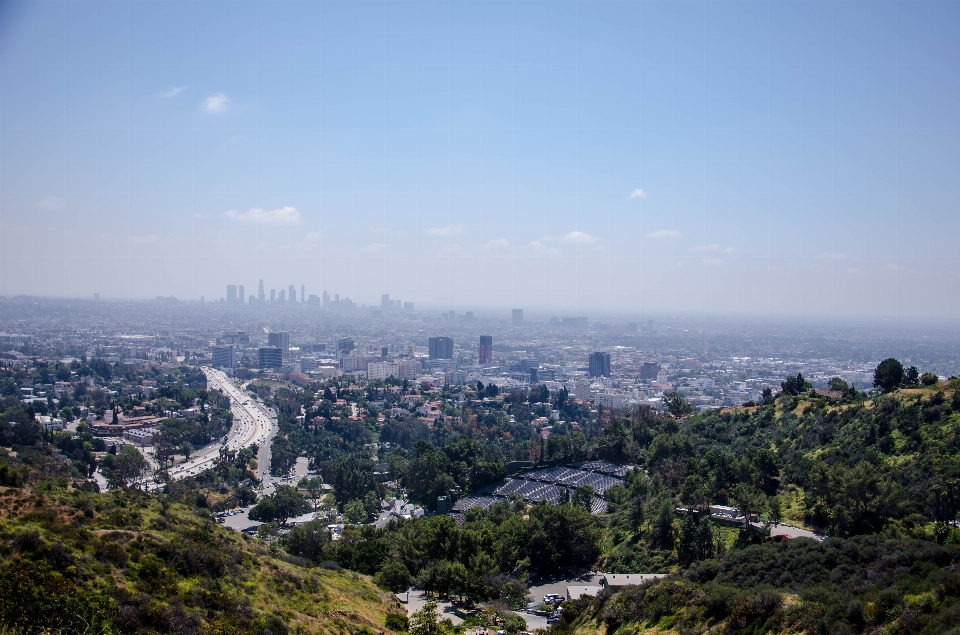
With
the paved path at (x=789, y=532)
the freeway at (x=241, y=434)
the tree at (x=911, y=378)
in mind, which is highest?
the tree at (x=911, y=378)

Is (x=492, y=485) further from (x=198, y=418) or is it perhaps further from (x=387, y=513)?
(x=198, y=418)

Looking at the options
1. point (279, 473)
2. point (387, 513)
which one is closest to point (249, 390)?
point (279, 473)

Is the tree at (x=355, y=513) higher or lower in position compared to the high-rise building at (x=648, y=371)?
lower

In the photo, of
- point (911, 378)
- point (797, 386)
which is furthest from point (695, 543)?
point (797, 386)

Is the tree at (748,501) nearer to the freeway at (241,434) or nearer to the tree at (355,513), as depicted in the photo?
the tree at (355,513)

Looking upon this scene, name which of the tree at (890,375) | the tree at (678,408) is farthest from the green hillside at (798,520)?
the tree at (678,408)

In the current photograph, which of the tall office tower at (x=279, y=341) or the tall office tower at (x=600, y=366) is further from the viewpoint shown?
the tall office tower at (x=279, y=341)

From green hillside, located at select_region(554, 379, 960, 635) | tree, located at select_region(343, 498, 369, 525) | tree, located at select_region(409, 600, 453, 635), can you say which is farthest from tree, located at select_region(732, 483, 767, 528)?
tree, located at select_region(343, 498, 369, 525)
